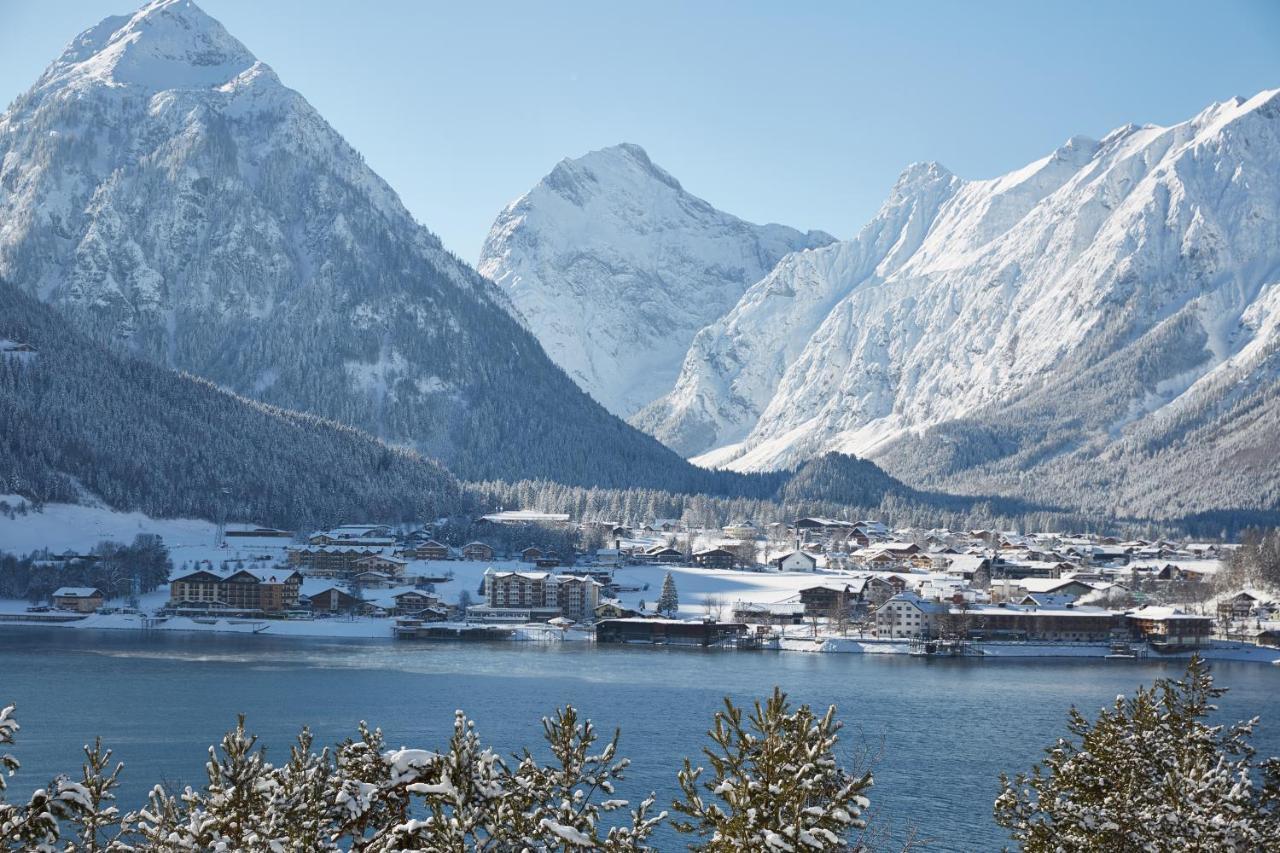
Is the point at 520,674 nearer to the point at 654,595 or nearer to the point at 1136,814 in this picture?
the point at 654,595

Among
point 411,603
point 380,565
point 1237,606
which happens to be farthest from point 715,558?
point 1237,606

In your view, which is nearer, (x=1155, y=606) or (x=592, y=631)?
(x=592, y=631)

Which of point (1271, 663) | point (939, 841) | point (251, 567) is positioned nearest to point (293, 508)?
point (251, 567)

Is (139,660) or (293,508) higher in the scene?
(293,508)

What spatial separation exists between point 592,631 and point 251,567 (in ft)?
124

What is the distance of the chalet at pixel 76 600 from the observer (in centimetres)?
13300

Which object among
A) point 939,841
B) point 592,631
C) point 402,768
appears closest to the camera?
point 402,768

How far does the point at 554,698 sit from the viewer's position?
83.4 meters

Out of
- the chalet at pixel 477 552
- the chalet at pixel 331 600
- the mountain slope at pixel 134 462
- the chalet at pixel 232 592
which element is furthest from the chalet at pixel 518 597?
the mountain slope at pixel 134 462

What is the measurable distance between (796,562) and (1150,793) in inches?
5707

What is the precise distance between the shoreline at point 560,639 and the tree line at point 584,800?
95.0 meters

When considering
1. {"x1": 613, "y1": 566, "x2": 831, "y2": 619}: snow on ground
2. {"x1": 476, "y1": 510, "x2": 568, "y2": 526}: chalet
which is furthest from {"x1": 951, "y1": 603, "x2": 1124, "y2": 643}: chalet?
{"x1": 476, "y1": 510, "x2": 568, "y2": 526}: chalet

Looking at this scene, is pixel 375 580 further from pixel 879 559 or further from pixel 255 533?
pixel 879 559

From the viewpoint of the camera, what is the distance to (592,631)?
131 m
